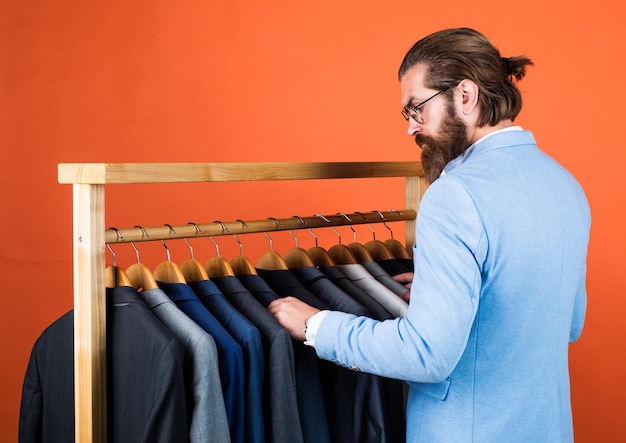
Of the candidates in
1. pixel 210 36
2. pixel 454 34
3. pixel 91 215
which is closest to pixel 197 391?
pixel 91 215

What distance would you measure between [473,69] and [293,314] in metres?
0.65

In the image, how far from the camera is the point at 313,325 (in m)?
1.53

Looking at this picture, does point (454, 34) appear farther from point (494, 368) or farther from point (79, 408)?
point (79, 408)

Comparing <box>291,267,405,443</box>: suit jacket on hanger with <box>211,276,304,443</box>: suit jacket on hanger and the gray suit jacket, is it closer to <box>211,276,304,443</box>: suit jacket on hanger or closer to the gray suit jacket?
<box>211,276,304,443</box>: suit jacket on hanger

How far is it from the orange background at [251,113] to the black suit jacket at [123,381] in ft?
7.35

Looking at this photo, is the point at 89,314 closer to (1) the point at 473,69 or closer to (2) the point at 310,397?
(2) the point at 310,397

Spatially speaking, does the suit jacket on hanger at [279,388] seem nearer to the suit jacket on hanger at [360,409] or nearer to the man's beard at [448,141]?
the suit jacket on hanger at [360,409]

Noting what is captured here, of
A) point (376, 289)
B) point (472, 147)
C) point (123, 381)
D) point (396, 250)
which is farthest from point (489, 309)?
point (396, 250)

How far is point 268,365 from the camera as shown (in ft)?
5.22

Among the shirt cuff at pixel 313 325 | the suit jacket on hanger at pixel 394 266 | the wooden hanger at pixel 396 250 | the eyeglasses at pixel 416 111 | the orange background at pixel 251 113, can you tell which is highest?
the orange background at pixel 251 113

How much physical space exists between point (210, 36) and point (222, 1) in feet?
0.64

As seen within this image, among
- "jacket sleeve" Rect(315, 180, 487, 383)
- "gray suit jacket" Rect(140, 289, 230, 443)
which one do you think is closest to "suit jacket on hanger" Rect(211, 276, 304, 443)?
"gray suit jacket" Rect(140, 289, 230, 443)


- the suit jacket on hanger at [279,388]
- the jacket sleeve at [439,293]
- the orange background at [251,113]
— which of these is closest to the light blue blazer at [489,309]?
the jacket sleeve at [439,293]

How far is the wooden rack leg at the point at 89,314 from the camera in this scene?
4.93ft
